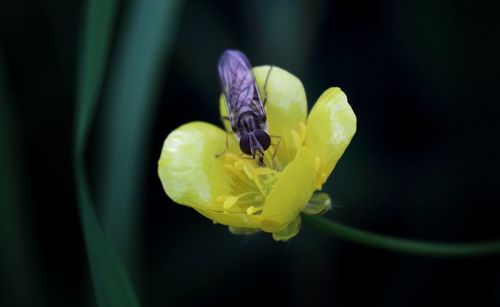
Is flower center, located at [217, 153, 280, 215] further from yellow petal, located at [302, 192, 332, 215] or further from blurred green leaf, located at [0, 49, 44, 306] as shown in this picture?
blurred green leaf, located at [0, 49, 44, 306]

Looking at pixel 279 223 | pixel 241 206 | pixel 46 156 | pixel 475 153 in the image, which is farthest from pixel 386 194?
pixel 46 156

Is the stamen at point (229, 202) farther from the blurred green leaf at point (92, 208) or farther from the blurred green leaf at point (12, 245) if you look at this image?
the blurred green leaf at point (12, 245)

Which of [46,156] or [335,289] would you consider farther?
[46,156]

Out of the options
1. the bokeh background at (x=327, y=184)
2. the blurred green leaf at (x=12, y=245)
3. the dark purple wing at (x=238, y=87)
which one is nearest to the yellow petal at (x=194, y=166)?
the dark purple wing at (x=238, y=87)

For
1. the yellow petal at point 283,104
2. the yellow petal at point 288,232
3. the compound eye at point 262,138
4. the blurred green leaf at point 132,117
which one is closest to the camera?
the yellow petal at point 288,232

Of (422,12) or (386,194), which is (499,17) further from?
(386,194)

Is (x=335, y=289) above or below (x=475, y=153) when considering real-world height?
below

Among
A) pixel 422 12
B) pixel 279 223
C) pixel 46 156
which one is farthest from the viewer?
pixel 46 156

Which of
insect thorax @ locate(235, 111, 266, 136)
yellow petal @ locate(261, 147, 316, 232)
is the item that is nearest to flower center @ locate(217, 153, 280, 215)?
insect thorax @ locate(235, 111, 266, 136)

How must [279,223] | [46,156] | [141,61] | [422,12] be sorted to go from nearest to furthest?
[279,223]
[141,61]
[422,12]
[46,156]
